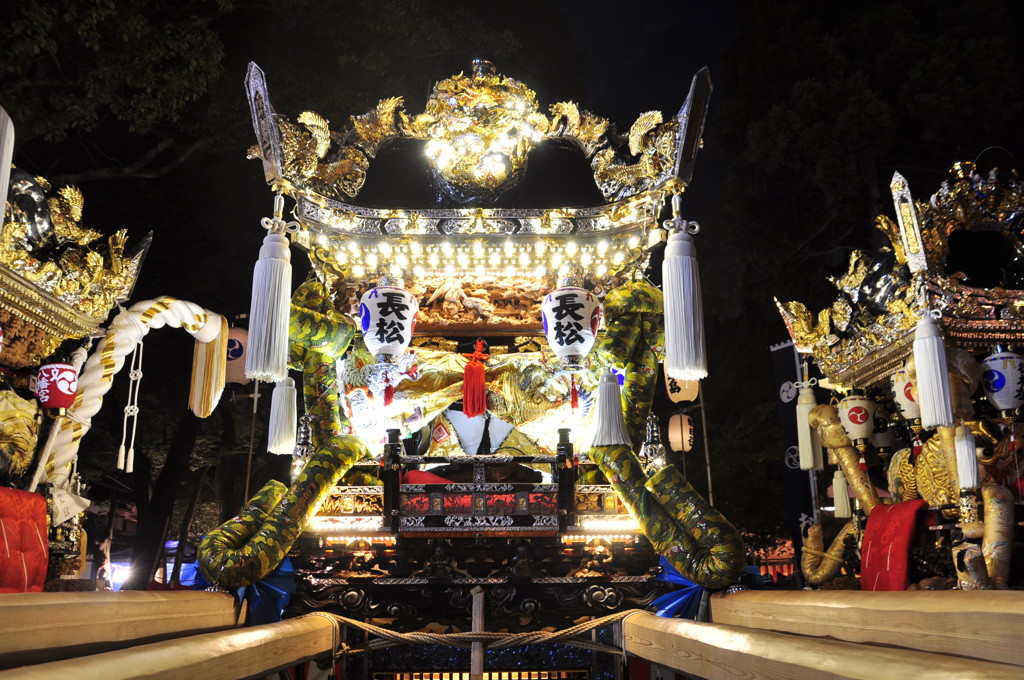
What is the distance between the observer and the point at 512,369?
6.80 metres

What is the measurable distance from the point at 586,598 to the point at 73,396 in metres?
4.49

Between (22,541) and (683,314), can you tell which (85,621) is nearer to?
(22,541)

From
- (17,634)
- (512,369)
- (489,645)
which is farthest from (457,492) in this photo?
(17,634)

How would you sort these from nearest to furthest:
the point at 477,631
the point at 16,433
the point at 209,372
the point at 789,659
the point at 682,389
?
the point at 789,659
the point at 477,631
the point at 16,433
the point at 209,372
the point at 682,389

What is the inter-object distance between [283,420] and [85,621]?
3.69m

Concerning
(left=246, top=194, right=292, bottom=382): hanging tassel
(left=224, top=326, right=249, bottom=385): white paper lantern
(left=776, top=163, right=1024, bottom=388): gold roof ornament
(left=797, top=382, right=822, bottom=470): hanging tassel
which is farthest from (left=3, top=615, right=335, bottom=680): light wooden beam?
(left=224, top=326, right=249, bottom=385): white paper lantern

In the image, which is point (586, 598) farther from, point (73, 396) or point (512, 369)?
point (73, 396)

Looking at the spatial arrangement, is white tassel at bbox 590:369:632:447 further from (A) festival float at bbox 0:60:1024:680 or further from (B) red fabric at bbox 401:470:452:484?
(B) red fabric at bbox 401:470:452:484

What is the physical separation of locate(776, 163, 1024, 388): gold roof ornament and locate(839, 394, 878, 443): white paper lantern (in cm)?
24

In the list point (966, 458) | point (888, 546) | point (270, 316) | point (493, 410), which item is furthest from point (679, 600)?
point (270, 316)

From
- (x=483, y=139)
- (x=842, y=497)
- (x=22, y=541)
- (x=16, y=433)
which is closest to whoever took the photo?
(x=22, y=541)

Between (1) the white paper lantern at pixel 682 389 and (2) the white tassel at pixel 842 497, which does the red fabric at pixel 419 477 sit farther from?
(2) the white tassel at pixel 842 497

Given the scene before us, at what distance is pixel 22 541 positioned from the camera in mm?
5289

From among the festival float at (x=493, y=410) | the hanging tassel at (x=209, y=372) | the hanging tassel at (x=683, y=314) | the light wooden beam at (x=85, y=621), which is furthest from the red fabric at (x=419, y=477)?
the hanging tassel at (x=209, y=372)
